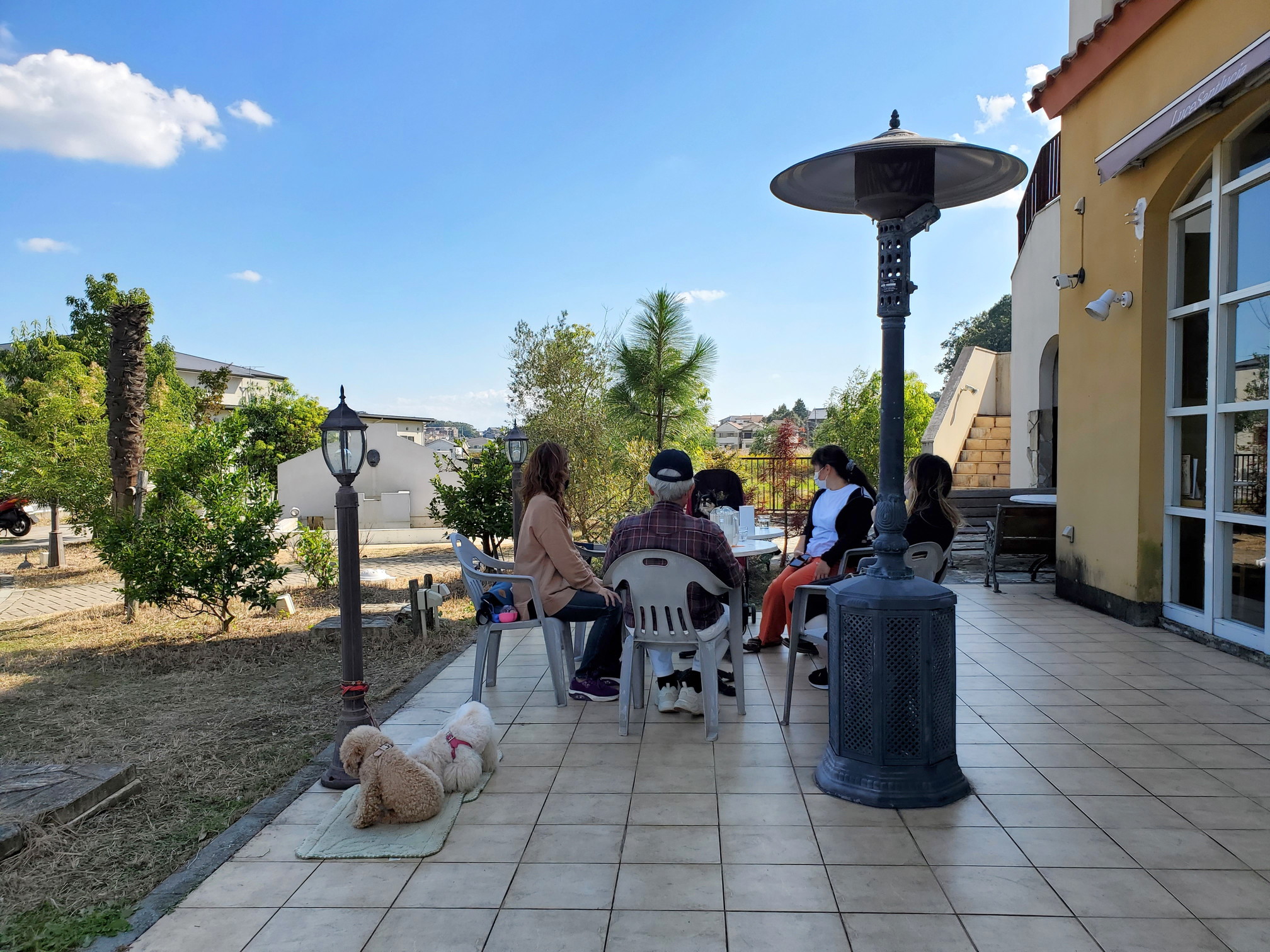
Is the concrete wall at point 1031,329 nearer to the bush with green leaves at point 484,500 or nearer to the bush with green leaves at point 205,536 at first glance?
the bush with green leaves at point 484,500

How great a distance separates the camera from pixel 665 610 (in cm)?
345

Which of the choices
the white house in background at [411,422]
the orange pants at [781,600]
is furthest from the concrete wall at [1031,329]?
the white house in background at [411,422]

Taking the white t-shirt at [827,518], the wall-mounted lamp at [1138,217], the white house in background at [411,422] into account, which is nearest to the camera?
the white t-shirt at [827,518]

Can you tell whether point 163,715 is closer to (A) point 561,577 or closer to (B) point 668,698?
(A) point 561,577

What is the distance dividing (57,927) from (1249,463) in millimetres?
5878

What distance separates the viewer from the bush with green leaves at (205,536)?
6.75 metres

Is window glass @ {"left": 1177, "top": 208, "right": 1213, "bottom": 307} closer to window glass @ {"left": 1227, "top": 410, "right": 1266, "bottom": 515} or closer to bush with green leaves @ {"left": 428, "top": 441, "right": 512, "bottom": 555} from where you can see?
window glass @ {"left": 1227, "top": 410, "right": 1266, "bottom": 515}

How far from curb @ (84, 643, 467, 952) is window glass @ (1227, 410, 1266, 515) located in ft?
16.8

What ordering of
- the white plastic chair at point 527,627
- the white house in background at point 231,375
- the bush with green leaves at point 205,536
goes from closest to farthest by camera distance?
the white plastic chair at point 527,627, the bush with green leaves at point 205,536, the white house in background at point 231,375

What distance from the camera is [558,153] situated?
13.2m

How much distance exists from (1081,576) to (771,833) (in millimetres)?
4795

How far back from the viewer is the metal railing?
10734mm

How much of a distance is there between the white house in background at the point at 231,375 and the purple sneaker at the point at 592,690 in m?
37.4

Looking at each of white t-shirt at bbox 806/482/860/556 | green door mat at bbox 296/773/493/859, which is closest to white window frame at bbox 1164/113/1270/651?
white t-shirt at bbox 806/482/860/556
